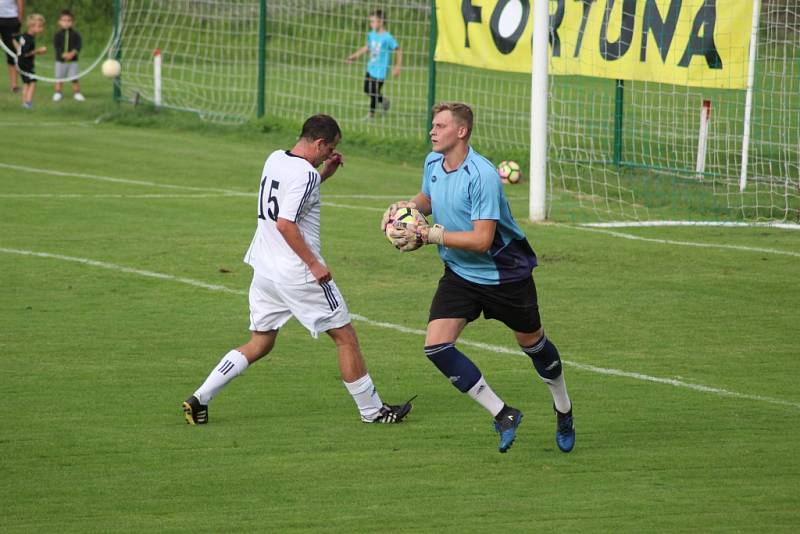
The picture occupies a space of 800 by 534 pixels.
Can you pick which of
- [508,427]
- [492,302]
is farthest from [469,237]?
[508,427]

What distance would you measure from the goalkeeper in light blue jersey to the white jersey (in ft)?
2.12

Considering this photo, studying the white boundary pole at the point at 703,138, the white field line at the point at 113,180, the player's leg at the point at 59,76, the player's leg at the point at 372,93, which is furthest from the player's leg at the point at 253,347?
the player's leg at the point at 59,76

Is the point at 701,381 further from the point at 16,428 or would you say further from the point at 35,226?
the point at 35,226

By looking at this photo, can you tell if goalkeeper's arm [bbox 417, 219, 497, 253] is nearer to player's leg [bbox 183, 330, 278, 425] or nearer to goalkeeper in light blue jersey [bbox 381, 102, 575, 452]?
goalkeeper in light blue jersey [bbox 381, 102, 575, 452]

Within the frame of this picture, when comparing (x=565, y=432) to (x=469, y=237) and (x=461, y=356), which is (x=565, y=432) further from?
(x=469, y=237)

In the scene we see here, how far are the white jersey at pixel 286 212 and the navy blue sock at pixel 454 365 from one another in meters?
0.98

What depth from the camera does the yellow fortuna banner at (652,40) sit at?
16.7 meters

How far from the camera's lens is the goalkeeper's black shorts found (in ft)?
24.8

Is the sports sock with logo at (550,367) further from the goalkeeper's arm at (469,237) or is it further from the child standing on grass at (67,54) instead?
the child standing on grass at (67,54)

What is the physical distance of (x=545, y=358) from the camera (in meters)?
7.67

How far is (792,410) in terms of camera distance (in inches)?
339

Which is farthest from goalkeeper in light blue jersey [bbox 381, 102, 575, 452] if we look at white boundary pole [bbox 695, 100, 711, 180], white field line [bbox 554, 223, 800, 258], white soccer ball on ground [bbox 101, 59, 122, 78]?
white soccer ball on ground [bbox 101, 59, 122, 78]

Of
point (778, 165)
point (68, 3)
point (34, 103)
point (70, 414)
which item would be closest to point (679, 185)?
point (778, 165)

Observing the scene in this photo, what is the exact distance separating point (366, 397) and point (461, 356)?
91cm
